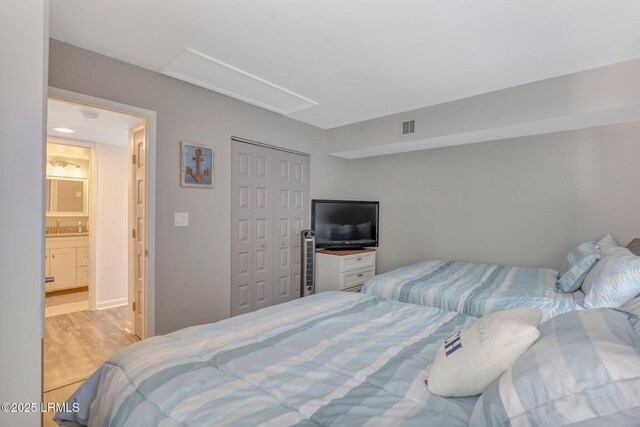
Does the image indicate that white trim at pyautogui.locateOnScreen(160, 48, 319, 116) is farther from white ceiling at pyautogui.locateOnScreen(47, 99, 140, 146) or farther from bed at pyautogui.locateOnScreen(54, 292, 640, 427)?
bed at pyautogui.locateOnScreen(54, 292, 640, 427)

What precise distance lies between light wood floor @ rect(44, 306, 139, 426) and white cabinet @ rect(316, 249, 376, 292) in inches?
84.7

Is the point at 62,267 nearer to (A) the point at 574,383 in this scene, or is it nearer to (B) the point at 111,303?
(B) the point at 111,303

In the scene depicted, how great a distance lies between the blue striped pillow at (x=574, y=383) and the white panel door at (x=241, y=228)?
2.79 meters

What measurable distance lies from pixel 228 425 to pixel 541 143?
3857 millimetres

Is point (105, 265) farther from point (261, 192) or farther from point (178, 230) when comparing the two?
point (261, 192)

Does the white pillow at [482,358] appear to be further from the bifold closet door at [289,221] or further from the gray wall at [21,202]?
the bifold closet door at [289,221]

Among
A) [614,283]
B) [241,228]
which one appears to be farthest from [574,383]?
[241,228]

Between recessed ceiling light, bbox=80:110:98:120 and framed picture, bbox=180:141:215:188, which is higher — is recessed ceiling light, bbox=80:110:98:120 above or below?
above

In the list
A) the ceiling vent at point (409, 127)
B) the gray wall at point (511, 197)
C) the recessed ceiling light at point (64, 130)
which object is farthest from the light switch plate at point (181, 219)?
the gray wall at point (511, 197)

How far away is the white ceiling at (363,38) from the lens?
5.51 ft

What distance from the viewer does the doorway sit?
2.54 metres

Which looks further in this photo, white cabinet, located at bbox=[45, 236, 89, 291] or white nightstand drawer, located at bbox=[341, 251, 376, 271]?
white cabinet, located at bbox=[45, 236, 89, 291]

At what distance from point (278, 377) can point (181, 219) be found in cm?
205

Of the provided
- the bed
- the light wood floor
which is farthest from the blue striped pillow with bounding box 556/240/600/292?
the light wood floor
